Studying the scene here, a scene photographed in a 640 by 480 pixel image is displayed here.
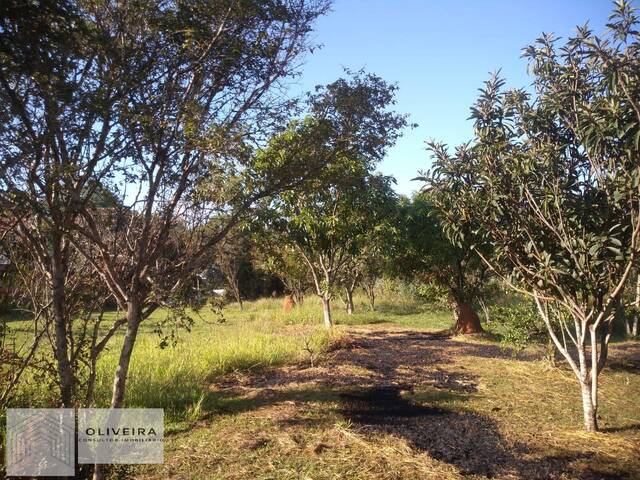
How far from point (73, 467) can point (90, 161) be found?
2410 mm

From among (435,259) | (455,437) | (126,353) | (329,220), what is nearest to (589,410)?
(455,437)

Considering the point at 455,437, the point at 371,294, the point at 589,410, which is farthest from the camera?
the point at 371,294

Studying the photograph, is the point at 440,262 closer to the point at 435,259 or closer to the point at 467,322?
the point at 435,259

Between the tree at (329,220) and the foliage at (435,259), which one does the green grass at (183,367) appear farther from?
the foliage at (435,259)

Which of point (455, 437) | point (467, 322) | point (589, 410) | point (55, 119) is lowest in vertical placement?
point (455, 437)

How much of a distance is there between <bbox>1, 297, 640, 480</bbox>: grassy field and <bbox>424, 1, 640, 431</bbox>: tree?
964 mm

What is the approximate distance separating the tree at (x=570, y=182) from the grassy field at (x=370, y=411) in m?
0.96

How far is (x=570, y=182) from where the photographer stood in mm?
4840

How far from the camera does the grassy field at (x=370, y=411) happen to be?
3.99m

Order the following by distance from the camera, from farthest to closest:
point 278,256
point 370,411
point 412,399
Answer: point 278,256
point 412,399
point 370,411

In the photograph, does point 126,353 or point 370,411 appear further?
point 370,411

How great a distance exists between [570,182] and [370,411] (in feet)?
11.8

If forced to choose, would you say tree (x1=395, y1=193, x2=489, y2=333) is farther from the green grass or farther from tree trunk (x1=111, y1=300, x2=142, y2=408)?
tree trunk (x1=111, y1=300, x2=142, y2=408)

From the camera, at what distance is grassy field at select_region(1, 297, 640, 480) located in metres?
3.99
